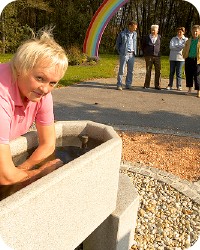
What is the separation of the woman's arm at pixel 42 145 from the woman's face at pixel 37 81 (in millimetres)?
394

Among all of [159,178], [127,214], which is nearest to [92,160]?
[127,214]

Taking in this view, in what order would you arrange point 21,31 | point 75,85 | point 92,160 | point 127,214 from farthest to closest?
point 21,31
point 75,85
point 127,214
point 92,160

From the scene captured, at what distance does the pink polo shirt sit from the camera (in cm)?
183

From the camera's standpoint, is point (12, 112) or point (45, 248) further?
point (12, 112)

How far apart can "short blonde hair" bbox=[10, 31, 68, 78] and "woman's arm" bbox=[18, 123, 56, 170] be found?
0.56m

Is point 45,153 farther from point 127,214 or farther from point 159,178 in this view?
point 159,178

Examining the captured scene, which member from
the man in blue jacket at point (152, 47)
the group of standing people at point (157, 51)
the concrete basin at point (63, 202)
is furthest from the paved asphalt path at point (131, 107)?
the concrete basin at point (63, 202)

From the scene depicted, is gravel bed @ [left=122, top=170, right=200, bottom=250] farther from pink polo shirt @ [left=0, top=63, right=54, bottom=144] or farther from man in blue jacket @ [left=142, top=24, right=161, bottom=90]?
man in blue jacket @ [left=142, top=24, right=161, bottom=90]

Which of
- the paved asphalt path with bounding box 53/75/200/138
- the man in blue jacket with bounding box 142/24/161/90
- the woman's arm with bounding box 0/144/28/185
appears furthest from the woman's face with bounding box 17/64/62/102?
the man in blue jacket with bounding box 142/24/161/90

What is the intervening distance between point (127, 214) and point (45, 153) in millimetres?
815

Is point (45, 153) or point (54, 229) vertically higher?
point (45, 153)

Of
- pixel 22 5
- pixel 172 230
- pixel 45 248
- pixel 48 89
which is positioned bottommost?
pixel 172 230

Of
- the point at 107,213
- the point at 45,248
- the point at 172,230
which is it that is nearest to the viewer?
the point at 45,248

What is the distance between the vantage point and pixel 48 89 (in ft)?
6.40
